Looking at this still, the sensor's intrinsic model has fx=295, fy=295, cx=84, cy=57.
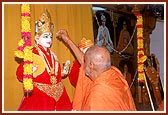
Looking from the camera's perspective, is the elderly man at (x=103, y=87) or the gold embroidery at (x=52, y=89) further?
the gold embroidery at (x=52, y=89)

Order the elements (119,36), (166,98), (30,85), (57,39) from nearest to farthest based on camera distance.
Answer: (166,98), (30,85), (57,39), (119,36)

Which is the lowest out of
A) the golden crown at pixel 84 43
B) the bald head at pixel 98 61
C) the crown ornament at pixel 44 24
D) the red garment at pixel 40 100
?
the red garment at pixel 40 100

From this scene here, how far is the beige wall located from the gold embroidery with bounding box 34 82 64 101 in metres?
0.13

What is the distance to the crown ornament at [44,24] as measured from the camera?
1942 mm

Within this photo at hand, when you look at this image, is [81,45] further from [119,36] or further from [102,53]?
[119,36]

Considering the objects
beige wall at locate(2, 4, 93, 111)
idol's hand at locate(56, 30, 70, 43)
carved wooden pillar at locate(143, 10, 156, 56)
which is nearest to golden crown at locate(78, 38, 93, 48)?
beige wall at locate(2, 4, 93, 111)

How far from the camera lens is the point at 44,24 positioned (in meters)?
1.96

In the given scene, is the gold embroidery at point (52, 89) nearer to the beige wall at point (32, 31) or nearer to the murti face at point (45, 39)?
the beige wall at point (32, 31)

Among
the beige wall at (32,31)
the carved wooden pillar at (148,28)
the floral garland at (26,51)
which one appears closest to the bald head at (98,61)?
the floral garland at (26,51)

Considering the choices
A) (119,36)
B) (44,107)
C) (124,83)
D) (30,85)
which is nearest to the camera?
(124,83)

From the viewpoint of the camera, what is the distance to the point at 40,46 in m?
1.96

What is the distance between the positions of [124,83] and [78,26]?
88 centimetres

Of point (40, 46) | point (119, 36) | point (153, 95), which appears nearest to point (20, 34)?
point (40, 46)

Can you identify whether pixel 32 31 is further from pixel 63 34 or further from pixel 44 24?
pixel 63 34
